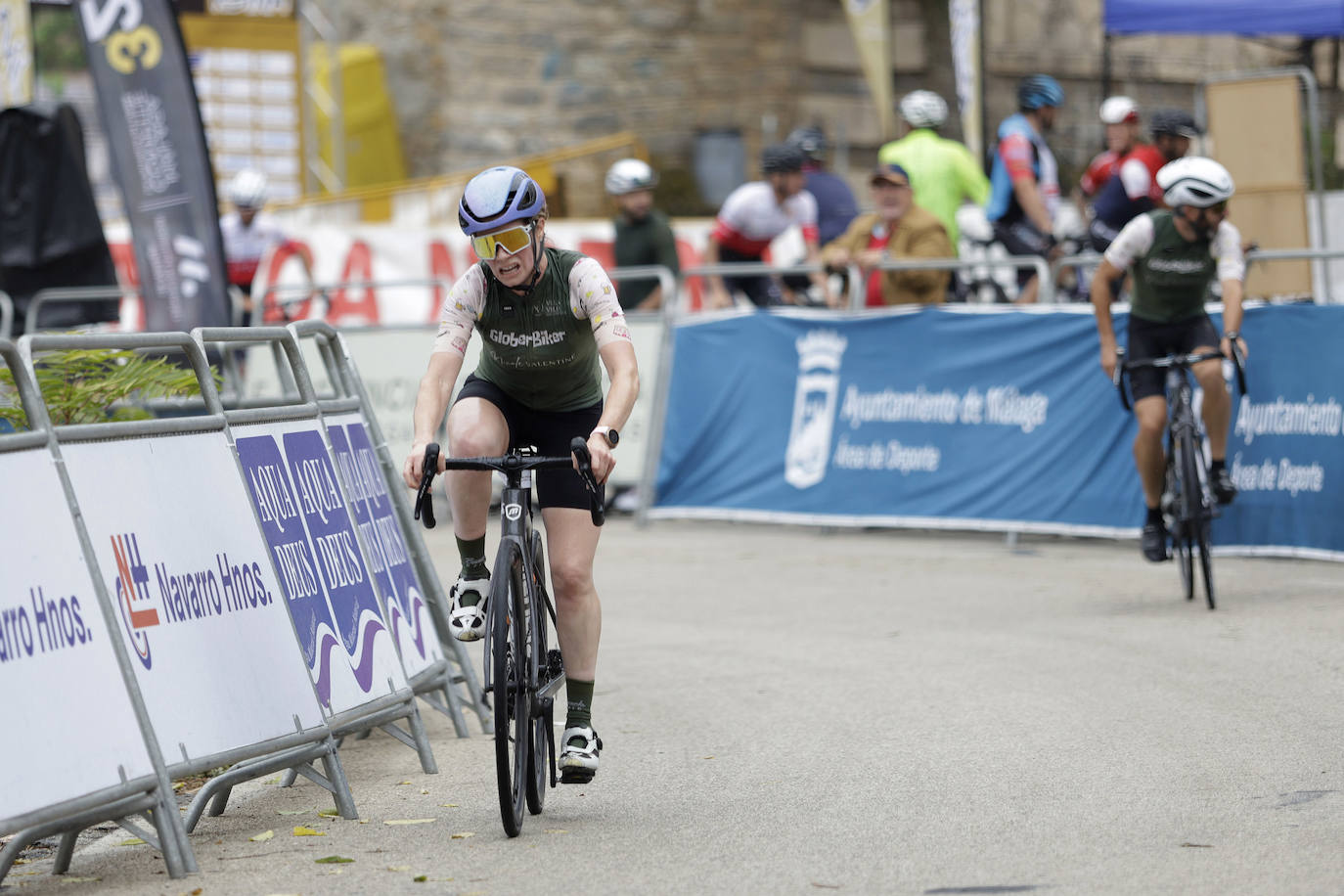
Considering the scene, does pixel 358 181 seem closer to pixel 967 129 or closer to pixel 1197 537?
pixel 967 129

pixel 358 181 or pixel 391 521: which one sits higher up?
pixel 358 181

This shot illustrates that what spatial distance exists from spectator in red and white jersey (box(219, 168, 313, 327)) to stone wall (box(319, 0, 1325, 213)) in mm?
9290

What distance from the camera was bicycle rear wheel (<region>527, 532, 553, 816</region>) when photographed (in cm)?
639

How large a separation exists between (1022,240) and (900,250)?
1.04m

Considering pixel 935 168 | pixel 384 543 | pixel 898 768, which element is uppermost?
pixel 935 168

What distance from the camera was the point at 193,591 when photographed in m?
6.07

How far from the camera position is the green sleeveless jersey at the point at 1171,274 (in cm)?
1092

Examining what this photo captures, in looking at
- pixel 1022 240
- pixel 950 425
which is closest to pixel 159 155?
pixel 950 425

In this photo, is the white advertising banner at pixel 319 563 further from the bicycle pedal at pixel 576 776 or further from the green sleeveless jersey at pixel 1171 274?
the green sleeveless jersey at pixel 1171 274

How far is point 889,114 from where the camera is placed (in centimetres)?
2008

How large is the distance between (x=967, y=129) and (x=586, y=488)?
1271cm

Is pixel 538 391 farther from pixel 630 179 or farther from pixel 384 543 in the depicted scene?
pixel 630 179

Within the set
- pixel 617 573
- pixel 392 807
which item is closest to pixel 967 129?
pixel 617 573

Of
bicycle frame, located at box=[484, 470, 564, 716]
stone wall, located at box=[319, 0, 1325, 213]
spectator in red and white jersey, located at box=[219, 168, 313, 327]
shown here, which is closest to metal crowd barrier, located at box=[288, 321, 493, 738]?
bicycle frame, located at box=[484, 470, 564, 716]
